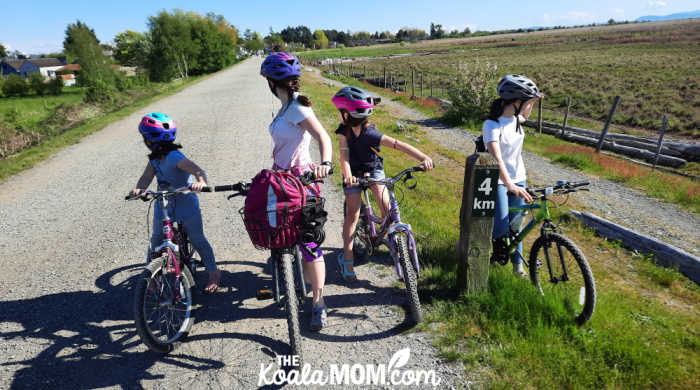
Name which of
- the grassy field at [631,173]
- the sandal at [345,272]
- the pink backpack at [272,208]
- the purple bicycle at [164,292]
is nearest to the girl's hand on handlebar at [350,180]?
the pink backpack at [272,208]

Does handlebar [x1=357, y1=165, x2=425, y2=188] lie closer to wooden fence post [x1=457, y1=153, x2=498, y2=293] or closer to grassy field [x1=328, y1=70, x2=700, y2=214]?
wooden fence post [x1=457, y1=153, x2=498, y2=293]

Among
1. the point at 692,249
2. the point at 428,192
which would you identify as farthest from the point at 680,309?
the point at 428,192

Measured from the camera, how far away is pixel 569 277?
3.50m

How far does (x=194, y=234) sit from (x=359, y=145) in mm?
1982

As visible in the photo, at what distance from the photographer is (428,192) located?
762 cm

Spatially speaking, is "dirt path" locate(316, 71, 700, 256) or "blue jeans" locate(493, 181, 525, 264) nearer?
"blue jeans" locate(493, 181, 525, 264)

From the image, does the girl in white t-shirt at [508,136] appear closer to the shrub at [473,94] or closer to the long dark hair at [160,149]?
the long dark hair at [160,149]

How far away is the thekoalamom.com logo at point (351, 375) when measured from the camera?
2.87 m

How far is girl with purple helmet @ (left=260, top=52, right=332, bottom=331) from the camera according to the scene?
3207 millimetres

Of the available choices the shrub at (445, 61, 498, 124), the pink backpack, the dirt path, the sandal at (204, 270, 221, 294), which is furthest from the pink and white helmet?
the shrub at (445, 61, 498, 124)

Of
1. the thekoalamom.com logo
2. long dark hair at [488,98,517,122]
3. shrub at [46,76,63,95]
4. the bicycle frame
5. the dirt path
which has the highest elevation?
shrub at [46,76,63,95]

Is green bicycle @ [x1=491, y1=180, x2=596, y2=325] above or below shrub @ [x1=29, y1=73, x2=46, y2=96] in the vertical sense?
below

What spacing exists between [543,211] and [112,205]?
7.64m

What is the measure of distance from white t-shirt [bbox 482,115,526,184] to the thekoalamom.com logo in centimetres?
204
